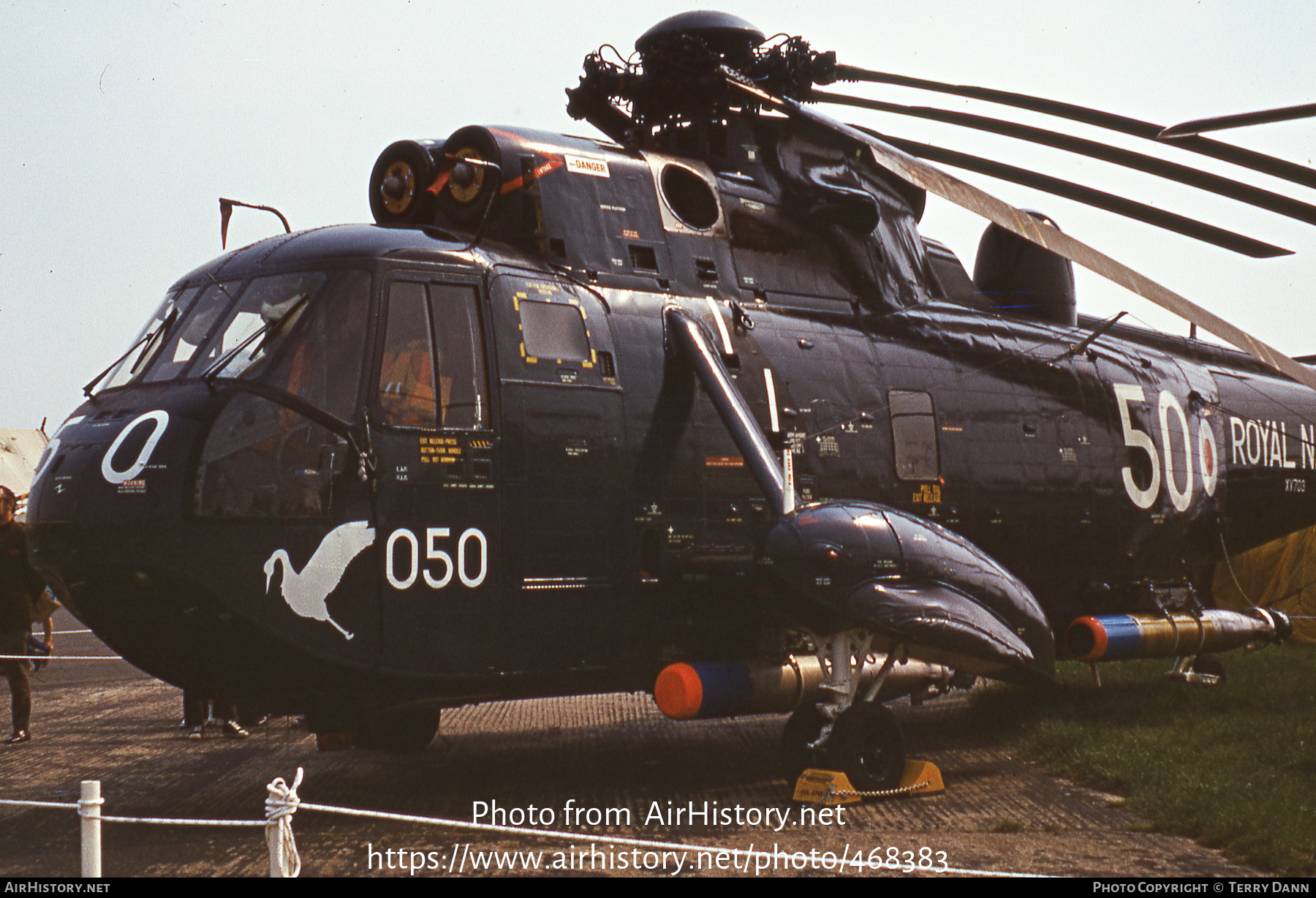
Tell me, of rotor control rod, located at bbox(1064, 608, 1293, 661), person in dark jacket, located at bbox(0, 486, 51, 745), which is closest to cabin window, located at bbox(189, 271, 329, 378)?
person in dark jacket, located at bbox(0, 486, 51, 745)

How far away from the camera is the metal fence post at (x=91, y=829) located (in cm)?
531

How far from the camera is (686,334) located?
1010cm

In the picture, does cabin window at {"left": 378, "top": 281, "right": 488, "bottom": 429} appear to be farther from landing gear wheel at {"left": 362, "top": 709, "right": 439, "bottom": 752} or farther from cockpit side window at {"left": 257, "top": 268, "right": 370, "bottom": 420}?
landing gear wheel at {"left": 362, "top": 709, "right": 439, "bottom": 752}

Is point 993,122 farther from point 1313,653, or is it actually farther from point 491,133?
point 1313,653

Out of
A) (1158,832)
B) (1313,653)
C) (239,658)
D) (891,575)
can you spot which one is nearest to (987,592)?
(891,575)

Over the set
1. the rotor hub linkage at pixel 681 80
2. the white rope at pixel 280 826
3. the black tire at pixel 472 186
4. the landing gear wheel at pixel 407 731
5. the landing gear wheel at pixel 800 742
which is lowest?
the landing gear wheel at pixel 407 731

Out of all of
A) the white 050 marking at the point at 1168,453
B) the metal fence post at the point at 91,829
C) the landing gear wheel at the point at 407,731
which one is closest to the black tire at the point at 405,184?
the landing gear wheel at the point at 407,731

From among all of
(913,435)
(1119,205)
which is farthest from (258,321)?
(1119,205)

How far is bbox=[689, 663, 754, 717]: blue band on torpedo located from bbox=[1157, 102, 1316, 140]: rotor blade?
4.90 m

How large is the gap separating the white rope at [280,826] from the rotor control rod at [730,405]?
4551mm

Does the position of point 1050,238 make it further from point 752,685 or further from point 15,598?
point 15,598

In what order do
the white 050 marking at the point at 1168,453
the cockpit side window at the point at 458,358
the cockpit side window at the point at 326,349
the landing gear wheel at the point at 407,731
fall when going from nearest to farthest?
the cockpit side window at the point at 326,349, the cockpit side window at the point at 458,358, the landing gear wheel at the point at 407,731, the white 050 marking at the point at 1168,453

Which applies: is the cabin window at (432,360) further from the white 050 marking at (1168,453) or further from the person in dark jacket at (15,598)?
the white 050 marking at (1168,453)

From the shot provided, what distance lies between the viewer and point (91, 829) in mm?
5371
